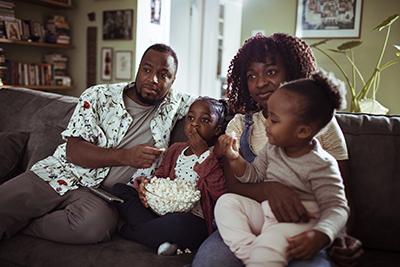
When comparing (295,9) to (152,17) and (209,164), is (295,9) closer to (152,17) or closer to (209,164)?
(152,17)

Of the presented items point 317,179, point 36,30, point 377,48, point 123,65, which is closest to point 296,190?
point 317,179

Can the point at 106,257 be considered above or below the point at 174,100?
below

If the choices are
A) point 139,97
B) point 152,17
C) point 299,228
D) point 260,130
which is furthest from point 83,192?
point 152,17

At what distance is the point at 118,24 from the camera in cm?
425

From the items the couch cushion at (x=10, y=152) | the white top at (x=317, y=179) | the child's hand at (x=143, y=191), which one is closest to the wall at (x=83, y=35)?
the couch cushion at (x=10, y=152)

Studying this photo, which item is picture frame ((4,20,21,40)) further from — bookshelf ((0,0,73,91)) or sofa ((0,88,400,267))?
sofa ((0,88,400,267))

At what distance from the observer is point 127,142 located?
5.49 ft

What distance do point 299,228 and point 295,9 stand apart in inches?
138

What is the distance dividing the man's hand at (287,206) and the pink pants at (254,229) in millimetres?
17

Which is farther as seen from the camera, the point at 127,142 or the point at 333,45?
the point at 333,45

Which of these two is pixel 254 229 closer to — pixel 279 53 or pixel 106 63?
pixel 279 53

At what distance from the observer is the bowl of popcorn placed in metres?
1.39

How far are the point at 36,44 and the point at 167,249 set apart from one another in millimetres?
3487

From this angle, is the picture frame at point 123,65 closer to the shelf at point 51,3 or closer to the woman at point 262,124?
the shelf at point 51,3
